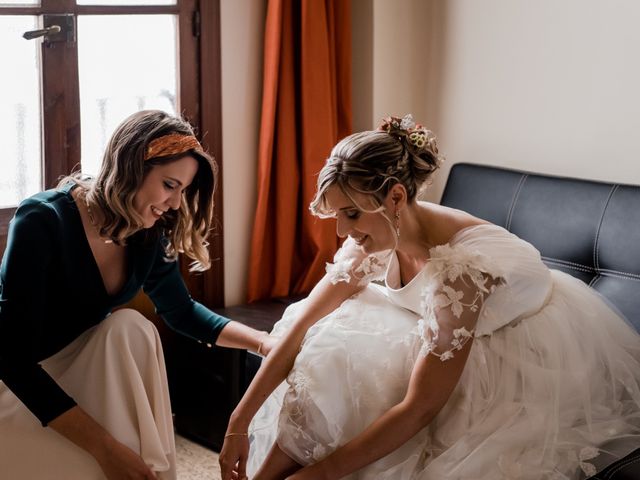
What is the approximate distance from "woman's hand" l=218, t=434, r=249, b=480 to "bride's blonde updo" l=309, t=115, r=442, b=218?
583 millimetres

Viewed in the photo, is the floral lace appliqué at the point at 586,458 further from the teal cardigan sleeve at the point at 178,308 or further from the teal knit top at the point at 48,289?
the teal knit top at the point at 48,289

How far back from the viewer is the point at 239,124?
3.34 metres

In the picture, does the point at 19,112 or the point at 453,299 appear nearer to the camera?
the point at 453,299

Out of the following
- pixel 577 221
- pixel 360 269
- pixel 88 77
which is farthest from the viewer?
pixel 88 77

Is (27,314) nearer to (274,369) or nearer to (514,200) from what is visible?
(274,369)

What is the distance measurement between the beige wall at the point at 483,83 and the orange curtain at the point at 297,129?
83 millimetres

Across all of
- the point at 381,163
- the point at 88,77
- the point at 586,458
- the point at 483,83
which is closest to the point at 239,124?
the point at 88,77

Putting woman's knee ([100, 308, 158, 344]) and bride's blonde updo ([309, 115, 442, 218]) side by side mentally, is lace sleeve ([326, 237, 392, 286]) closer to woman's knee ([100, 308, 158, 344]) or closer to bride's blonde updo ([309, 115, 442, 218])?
bride's blonde updo ([309, 115, 442, 218])

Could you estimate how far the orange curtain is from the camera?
3270 millimetres

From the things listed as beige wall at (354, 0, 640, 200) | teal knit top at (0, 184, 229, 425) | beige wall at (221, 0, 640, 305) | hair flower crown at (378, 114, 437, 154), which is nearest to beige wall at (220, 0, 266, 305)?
beige wall at (221, 0, 640, 305)

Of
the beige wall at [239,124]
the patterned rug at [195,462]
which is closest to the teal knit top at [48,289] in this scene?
the patterned rug at [195,462]

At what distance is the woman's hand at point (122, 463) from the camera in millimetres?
1953

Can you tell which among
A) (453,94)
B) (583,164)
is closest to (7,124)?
(453,94)

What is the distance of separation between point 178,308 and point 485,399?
0.83 metres
